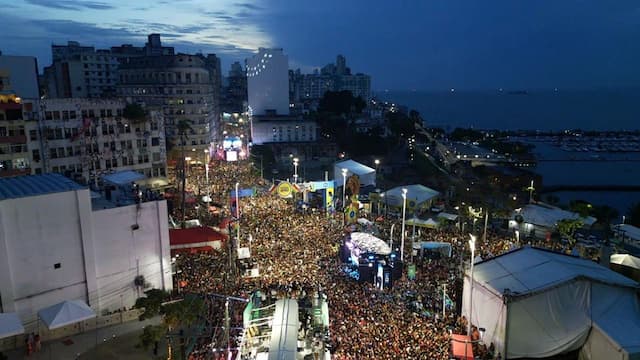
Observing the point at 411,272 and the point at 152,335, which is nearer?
the point at 152,335

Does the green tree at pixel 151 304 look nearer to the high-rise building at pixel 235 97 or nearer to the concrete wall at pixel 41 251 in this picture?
the concrete wall at pixel 41 251

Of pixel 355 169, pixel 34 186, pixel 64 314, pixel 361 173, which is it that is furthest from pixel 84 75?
pixel 64 314

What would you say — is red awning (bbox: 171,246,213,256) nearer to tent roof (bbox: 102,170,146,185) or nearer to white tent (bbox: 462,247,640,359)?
tent roof (bbox: 102,170,146,185)

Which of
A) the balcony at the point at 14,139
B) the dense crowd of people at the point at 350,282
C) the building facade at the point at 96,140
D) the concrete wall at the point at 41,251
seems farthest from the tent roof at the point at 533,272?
the balcony at the point at 14,139

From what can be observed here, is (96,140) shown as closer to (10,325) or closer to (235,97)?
(10,325)

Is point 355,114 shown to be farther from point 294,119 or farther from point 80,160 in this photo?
point 80,160

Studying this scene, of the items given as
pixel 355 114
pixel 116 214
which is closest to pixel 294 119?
pixel 355 114

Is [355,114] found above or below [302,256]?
above
